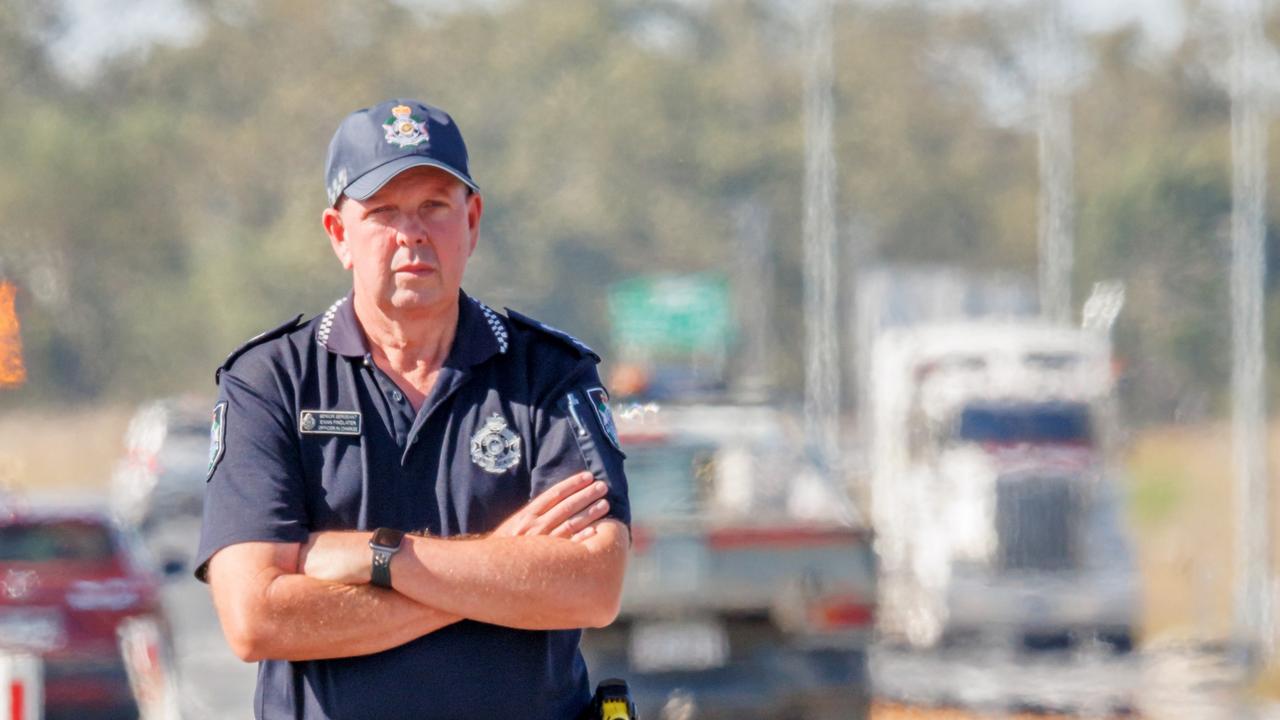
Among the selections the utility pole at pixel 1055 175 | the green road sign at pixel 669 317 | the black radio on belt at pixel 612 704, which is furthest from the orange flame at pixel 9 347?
the green road sign at pixel 669 317

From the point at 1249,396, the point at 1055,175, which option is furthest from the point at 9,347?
the point at 1055,175

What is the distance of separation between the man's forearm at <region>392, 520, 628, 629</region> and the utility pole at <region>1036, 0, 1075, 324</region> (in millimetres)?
A: 22189

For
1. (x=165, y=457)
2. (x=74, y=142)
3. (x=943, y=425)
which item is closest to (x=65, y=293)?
Result: (x=74, y=142)

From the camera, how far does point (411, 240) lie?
156 inches

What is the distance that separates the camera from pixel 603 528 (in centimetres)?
396

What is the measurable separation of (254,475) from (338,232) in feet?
1.62

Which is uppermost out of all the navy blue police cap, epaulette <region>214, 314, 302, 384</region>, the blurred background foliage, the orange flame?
the blurred background foliage

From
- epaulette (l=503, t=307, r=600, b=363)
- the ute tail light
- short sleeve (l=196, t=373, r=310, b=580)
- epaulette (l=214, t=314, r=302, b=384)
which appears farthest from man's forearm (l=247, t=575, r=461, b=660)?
the ute tail light

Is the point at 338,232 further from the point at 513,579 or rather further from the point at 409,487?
the point at 513,579

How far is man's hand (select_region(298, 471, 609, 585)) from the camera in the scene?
382cm

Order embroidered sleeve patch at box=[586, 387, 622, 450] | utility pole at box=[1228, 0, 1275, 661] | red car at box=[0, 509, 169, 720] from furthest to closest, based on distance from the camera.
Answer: utility pole at box=[1228, 0, 1275, 661] < red car at box=[0, 509, 169, 720] < embroidered sleeve patch at box=[586, 387, 622, 450]

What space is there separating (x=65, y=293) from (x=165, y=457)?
12524mm

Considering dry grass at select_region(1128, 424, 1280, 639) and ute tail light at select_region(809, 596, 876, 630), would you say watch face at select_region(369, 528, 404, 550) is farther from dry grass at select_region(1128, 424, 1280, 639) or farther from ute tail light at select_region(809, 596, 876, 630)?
dry grass at select_region(1128, 424, 1280, 639)

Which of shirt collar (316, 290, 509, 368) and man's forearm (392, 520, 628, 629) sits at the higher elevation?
shirt collar (316, 290, 509, 368)
